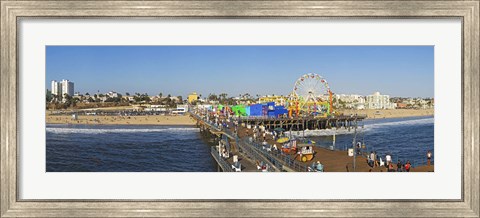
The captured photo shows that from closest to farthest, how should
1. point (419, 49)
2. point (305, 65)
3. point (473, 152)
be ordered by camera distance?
1. point (473, 152)
2. point (419, 49)
3. point (305, 65)

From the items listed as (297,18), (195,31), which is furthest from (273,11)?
(195,31)

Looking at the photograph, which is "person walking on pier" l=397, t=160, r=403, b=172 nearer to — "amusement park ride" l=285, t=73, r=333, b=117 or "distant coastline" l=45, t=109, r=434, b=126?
"distant coastline" l=45, t=109, r=434, b=126

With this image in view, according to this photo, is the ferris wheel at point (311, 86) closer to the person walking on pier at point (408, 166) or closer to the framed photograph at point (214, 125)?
the framed photograph at point (214, 125)

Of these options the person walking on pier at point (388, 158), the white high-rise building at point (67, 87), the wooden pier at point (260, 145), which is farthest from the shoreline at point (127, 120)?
the person walking on pier at point (388, 158)

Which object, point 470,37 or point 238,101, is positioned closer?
point 470,37

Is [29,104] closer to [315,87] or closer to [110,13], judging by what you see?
[110,13]

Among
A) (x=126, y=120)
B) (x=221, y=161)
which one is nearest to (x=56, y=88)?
(x=126, y=120)

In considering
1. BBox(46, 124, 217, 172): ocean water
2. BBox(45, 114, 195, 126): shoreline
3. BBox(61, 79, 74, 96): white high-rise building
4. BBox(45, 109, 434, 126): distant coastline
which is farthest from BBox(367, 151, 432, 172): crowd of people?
BBox(61, 79, 74, 96): white high-rise building
